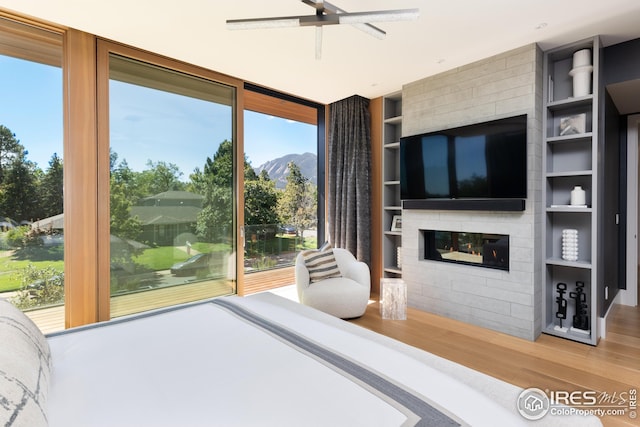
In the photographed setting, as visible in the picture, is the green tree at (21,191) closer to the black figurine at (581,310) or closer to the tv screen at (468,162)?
the tv screen at (468,162)

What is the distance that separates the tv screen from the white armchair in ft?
3.85

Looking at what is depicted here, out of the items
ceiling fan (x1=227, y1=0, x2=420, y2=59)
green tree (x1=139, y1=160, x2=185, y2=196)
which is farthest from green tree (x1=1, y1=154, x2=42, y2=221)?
ceiling fan (x1=227, y1=0, x2=420, y2=59)

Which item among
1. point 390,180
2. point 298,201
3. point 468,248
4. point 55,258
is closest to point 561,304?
point 468,248

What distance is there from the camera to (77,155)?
8.89 feet

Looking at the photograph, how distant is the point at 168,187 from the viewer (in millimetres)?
3262

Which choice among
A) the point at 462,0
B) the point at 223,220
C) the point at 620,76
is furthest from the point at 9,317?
the point at 620,76

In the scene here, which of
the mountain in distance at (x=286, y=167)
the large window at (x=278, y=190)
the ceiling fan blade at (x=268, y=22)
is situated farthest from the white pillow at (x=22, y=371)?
the mountain in distance at (x=286, y=167)

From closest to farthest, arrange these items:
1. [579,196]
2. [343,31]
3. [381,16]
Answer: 1. [381,16]
2. [343,31]
3. [579,196]

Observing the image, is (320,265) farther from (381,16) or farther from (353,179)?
(381,16)

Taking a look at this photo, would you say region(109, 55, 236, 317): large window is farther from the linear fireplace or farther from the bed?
the linear fireplace

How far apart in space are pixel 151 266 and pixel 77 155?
1.20m

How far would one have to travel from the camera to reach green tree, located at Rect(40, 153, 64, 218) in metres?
2.64

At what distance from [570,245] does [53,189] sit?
4541 millimetres

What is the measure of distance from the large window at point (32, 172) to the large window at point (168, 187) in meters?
0.40
